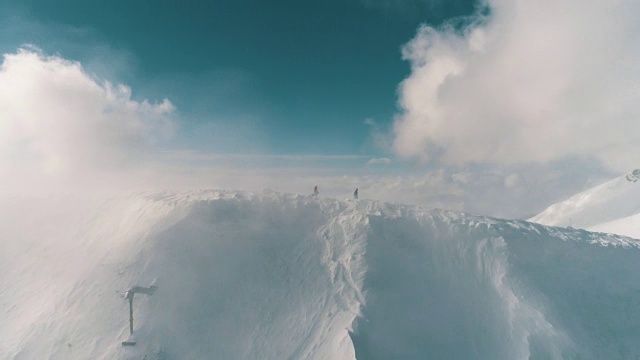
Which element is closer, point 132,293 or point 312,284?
point 132,293

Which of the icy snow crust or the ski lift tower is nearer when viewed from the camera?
the ski lift tower

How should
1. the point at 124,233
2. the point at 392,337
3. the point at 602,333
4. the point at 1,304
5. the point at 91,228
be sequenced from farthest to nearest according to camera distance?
the point at 91,228, the point at 124,233, the point at 1,304, the point at 602,333, the point at 392,337

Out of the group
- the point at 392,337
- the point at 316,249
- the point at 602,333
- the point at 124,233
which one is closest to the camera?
the point at 392,337

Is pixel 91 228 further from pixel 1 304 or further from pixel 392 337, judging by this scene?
pixel 392 337

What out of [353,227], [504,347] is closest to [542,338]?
[504,347]

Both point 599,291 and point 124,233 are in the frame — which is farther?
point 124,233

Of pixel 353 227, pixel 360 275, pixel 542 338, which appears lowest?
pixel 542 338

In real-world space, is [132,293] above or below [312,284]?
below

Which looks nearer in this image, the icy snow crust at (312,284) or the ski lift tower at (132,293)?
the ski lift tower at (132,293)
